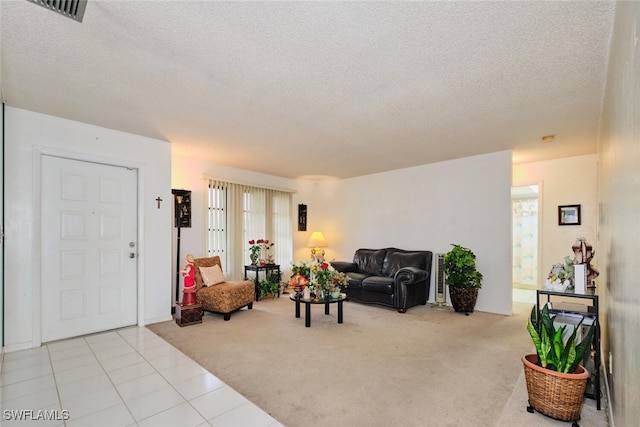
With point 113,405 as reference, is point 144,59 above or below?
above

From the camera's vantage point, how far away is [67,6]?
166cm

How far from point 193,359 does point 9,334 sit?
6.20 ft

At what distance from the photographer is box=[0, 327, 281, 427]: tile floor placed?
2016mm

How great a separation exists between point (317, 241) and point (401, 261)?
2.15 m

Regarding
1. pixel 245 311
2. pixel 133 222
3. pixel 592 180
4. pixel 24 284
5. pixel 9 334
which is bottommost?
pixel 245 311

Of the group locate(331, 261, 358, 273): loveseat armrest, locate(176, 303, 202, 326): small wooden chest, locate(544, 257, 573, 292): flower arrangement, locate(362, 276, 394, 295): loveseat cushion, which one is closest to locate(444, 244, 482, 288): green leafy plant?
locate(362, 276, 394, 295): loveseat cushion

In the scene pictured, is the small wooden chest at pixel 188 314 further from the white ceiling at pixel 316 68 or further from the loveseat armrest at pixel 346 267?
the loveseat armrest at pixel 346 267

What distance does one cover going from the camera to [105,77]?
250cm

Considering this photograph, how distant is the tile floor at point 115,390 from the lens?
2016 mm

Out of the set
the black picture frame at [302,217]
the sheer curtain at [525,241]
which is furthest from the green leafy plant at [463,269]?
the sheer curtain at [525,241]

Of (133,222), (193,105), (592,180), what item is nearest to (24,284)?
(133,222)

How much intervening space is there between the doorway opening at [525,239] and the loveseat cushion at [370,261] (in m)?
3.72

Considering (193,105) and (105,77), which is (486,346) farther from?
(105,77)

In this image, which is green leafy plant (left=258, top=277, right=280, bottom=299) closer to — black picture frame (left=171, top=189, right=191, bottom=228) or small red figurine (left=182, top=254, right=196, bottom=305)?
small red figurine (left=182, top=254, right=196, bottom=305)
